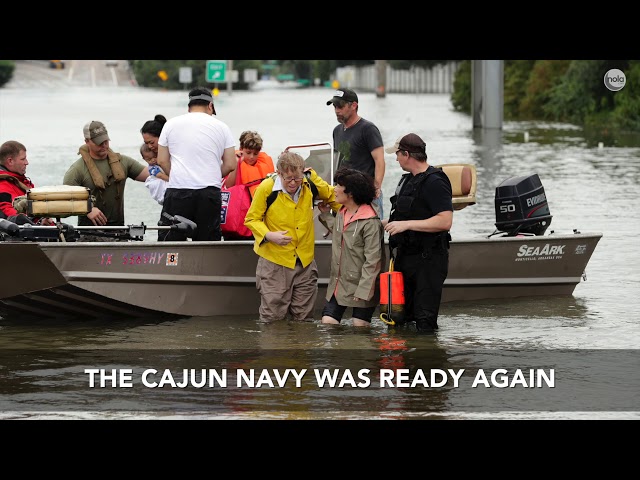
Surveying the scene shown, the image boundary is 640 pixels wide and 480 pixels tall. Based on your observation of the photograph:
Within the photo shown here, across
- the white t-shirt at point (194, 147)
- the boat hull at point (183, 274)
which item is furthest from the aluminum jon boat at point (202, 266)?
the white t-shirt at point (194, 147)

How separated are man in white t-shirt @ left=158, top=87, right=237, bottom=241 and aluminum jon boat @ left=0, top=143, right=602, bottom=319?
0.19m

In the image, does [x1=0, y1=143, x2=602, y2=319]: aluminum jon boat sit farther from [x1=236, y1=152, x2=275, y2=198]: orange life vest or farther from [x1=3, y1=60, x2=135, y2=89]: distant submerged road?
[x1=3, y1=60, x2=135, y2=89]: distant submerged road

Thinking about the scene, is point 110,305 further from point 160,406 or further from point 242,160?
point 160,406

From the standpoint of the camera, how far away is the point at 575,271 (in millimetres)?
12773

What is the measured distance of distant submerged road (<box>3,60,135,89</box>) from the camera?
117125 millimetres

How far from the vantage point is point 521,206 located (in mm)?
12461

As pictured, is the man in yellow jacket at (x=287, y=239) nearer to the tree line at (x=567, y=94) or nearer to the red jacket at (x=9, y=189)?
the red jacket at (x=9, y=189)

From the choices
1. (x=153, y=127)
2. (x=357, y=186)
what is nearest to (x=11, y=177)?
(x=153, y=127)

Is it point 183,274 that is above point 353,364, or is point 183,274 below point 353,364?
above

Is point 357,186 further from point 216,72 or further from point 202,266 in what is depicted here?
point 216,72

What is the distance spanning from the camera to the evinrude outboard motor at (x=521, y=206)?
1244 cm

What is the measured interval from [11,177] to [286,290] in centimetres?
253

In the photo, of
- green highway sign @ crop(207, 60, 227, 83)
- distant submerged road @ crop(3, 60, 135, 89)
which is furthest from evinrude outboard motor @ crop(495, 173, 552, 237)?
distant submerged road @ crop(3, 60, 135, 89)

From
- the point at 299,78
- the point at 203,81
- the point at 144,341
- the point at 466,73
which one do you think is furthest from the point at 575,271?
the point at 299,78
